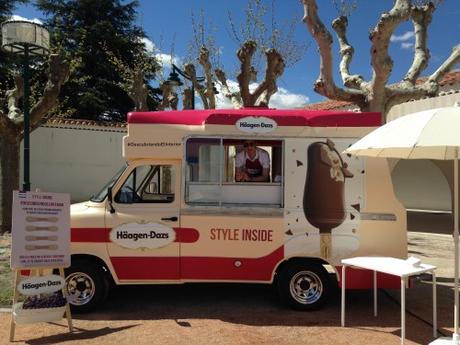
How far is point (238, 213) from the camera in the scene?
6.34 meters

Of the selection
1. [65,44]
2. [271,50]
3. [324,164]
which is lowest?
[324,164]

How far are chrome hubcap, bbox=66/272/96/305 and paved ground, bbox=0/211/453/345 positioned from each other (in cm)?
23

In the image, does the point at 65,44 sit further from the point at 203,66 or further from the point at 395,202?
the point at 395,202

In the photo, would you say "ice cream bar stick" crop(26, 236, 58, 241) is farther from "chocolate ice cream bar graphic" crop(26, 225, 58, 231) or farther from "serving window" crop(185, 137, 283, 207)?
"serving window" crop(185, 137, 283, 207)

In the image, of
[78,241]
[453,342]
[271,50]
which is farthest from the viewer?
[271,50]

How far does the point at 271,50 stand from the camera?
11.9 metres

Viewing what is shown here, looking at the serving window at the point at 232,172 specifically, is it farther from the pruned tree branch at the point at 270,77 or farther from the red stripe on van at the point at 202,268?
the pruned tree branch at the point at 270,77

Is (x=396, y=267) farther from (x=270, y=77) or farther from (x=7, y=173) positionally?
(x=7, y=173)

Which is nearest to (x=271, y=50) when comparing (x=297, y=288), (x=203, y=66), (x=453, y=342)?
(x=203, y=66)

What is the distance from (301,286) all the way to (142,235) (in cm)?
207

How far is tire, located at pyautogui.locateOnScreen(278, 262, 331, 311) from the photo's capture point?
6371 millimetres

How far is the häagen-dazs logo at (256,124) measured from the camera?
636 cm

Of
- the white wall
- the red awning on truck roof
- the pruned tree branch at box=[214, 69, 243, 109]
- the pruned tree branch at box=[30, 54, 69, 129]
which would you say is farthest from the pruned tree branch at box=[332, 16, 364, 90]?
the white wall

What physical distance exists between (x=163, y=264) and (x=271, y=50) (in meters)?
7.03
